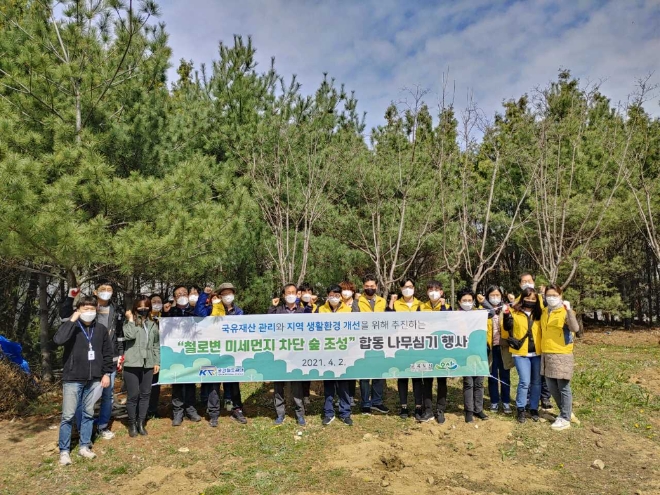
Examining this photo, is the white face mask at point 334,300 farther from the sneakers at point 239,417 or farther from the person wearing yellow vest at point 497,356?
the person wearing yellow vest at point 497,356

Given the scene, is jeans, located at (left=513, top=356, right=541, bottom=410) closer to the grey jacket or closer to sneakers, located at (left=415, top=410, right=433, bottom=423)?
sneakers, located at (left=415, top=410, right=433, bottom=423)

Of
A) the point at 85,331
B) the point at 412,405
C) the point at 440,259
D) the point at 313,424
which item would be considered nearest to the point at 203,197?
the point at 85,331

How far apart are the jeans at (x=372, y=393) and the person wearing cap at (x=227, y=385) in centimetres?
145

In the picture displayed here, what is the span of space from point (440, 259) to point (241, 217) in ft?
21.6

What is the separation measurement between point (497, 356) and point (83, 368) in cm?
461

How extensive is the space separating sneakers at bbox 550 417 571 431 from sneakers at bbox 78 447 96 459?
4.76 metres

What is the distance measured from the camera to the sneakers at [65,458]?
418cm

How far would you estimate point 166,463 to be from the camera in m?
4.28

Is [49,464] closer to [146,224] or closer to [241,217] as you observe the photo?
[146,224]

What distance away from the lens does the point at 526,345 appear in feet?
16.5

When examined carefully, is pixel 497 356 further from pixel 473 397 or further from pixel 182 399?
pixel 182 399

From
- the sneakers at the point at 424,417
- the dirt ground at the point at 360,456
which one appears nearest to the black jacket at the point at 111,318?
the dirt ground at the point at 360,456

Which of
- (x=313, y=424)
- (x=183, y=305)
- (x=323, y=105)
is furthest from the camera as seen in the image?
(x=323, y=105)

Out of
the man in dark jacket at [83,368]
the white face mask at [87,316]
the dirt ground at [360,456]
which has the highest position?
the white face mask at [87,316]
